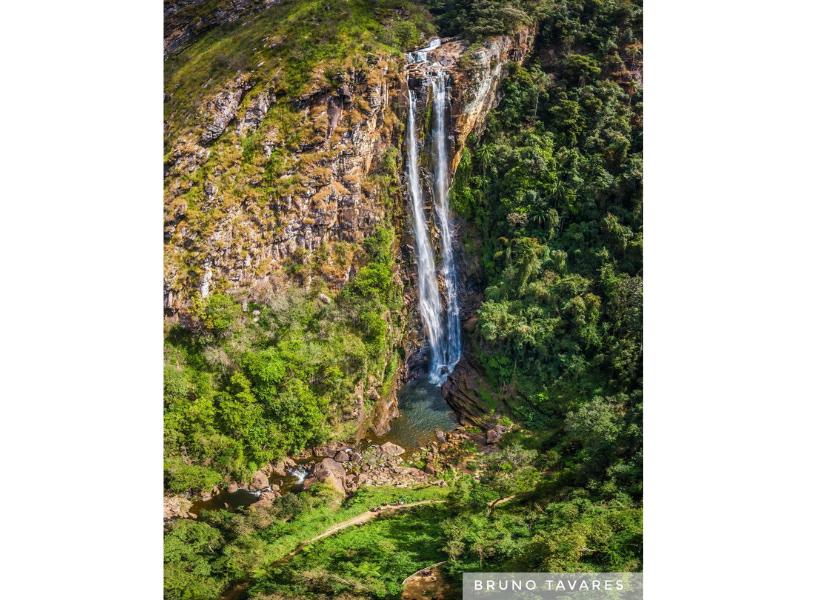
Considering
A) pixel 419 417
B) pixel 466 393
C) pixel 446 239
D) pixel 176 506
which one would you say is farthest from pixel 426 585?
pixel 446 239

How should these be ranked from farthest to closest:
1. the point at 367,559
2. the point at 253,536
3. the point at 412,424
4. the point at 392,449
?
1. the point at 412,424
2. the point at 392,449
3. the point at 253,536
4. the point at 367,559

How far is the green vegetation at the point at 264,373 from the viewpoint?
17.1 m

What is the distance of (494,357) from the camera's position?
66.5 feet

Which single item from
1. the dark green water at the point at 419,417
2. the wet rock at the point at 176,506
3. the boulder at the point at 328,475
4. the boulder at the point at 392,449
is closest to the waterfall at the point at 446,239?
the dark green water at the point at 419,417

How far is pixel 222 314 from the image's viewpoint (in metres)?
18.3

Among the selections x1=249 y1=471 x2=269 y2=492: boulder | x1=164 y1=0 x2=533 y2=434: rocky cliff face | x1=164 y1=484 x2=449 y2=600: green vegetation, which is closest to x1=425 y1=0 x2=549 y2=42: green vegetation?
x1=164 y1=0 x2=533 y2=434: rocky cliff face

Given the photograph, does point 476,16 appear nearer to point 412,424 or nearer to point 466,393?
point 466,393

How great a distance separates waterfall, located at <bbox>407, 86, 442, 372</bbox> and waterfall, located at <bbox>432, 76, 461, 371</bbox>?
346 millimetres

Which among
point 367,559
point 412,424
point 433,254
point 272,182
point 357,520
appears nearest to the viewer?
point 367,559

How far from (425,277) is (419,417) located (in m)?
4.74

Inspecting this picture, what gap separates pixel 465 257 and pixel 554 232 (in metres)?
3.07

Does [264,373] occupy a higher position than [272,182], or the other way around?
[272,182]

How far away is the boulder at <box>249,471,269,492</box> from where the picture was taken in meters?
17.2

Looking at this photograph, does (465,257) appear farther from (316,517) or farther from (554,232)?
(316,517)
